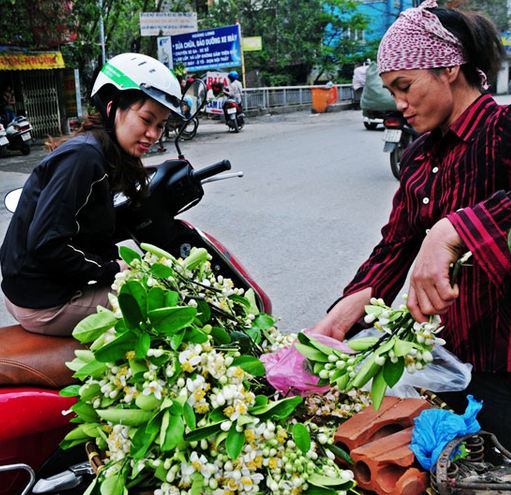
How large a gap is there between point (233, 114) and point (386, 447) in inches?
674

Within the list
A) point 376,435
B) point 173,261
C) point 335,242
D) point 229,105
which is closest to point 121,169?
point 173,261

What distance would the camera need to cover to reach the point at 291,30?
30.1m

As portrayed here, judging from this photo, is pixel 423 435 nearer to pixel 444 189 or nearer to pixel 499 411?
pixel 499 411

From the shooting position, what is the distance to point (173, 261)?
1.76 metres

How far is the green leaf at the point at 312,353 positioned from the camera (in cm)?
153

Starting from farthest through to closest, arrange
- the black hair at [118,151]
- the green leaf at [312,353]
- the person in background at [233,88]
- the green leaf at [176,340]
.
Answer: the person in background at [233,88] < the black hair at [118,151] < the green leaf at [312,353] < the green leaf at [176,340]

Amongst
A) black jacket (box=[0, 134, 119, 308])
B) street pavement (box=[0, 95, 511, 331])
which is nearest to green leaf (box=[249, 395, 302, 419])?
black jacket (box=[0, 134, 119, 308])

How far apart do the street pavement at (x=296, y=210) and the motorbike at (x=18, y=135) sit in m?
0.32

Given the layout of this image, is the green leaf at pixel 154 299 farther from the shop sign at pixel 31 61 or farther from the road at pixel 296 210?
the shop sign at pixel 31 61

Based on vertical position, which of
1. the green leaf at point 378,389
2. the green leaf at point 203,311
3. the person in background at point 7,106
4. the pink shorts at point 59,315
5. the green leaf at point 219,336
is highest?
the green leaf at point 203,311

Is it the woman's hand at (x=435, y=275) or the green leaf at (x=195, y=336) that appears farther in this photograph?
the green leaf at (x=195, y=336)

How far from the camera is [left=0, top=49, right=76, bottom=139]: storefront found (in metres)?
16.6

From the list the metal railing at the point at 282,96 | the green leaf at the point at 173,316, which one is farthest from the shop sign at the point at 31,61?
the green leaf at the point at 173,316

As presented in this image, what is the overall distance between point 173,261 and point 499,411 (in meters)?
0.87
